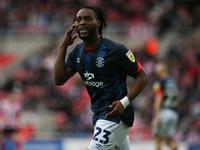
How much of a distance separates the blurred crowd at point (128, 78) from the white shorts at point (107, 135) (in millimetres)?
6935

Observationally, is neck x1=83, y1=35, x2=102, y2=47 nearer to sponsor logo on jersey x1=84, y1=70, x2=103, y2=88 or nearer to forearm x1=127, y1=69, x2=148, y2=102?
sponsor logo on jersey x1=84, y1=70, x2=103, y2=88

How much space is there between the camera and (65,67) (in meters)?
4.34

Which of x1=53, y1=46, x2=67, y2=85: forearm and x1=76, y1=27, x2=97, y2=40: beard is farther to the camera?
x1=53, y1=46, x2=67, y2=85: forearm

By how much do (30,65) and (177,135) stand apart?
7754mm

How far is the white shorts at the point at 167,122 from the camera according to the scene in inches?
328

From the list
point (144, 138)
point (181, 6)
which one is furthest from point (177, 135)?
point (181, 6)

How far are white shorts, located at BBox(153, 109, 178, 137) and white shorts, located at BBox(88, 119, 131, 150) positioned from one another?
14.4 ft

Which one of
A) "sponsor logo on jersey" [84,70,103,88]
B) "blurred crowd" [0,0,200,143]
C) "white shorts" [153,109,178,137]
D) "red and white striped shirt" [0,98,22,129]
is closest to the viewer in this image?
"sponsor logo on jersey" [84,70,103,88]

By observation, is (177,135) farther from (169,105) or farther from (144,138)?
(169,105)

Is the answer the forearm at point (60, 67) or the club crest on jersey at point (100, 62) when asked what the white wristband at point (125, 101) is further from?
the forearm at point (60, 67)

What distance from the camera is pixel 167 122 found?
8375mm

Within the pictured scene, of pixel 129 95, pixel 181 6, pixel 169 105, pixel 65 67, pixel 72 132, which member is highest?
pixel 181 6

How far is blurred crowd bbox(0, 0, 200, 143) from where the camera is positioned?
11922 mm

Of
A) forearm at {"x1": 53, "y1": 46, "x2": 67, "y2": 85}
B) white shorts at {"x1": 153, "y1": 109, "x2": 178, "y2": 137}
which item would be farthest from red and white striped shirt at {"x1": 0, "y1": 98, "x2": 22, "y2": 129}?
forearm at {"x1": 53, "y1": 46, "x2": 67, "y2": 85}
